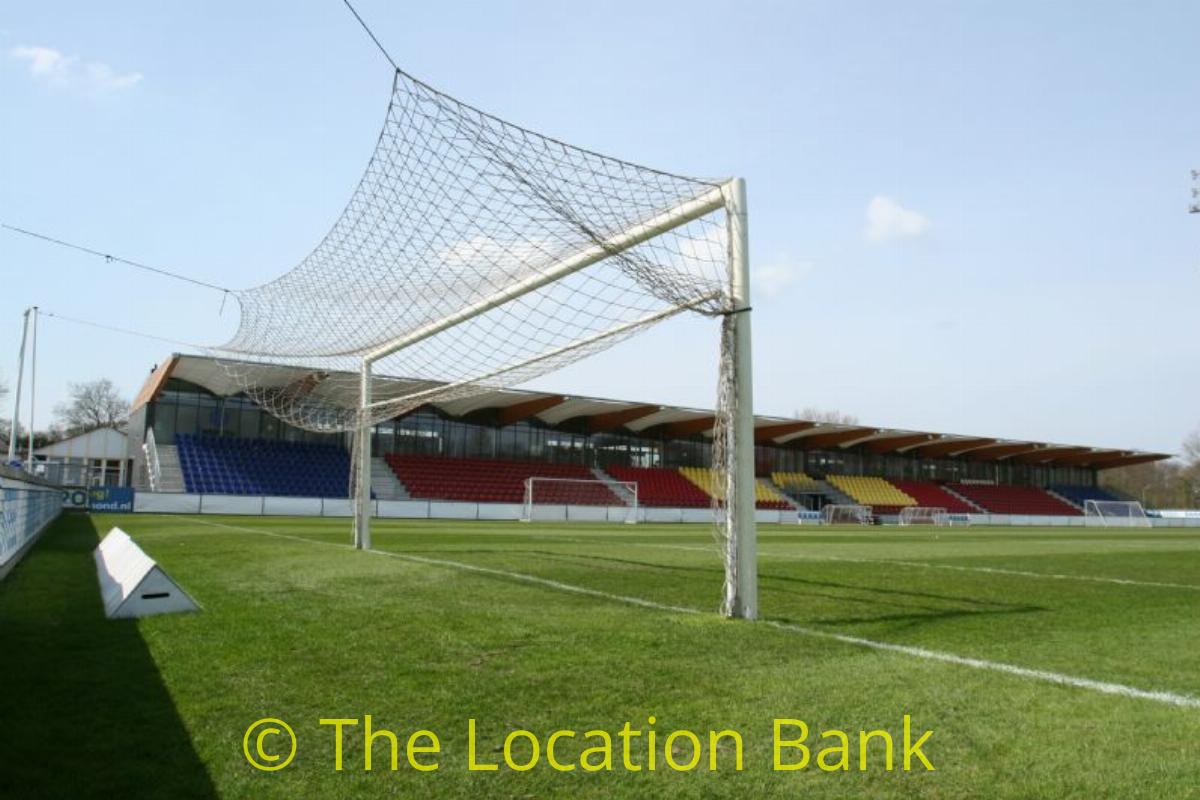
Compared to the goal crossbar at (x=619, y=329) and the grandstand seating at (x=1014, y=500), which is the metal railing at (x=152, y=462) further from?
the grandstand seating at (x=1014, y=500)

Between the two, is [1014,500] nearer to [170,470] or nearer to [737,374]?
[170,470]

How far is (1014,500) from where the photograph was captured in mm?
71188

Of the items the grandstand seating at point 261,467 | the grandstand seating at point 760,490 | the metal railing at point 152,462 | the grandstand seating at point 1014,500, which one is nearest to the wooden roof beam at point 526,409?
the grandstand seating at point 261,467

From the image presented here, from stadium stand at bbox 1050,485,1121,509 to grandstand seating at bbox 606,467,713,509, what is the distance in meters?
38.7

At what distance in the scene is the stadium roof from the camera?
139 feet

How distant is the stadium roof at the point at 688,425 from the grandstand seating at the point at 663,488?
9.16 feet

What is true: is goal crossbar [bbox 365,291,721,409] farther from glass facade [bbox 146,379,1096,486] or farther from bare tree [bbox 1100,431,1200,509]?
bare tree [bbox 1100,431,1200,509]

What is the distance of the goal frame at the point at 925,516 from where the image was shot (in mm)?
53319

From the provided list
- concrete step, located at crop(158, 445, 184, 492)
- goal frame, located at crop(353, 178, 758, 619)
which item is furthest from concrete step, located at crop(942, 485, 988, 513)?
goal frame, located at crop(353, 178, 758, 619)

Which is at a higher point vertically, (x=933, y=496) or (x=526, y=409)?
(x=526, y=409)

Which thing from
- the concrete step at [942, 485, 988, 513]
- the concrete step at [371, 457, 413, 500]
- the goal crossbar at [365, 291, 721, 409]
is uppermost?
the goal crossbar at [365, 291, 721, 409]

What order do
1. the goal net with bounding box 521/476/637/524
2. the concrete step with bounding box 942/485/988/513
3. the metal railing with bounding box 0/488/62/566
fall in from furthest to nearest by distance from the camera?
the concrete step with bounding box 942/485/988/513 → the goal net with bounding box 521/476/637/524 → the metal railing with bounding box 0/488/62/566

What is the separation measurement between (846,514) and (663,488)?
1228 cm

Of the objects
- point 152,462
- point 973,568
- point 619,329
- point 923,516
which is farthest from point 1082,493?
point 619,329
